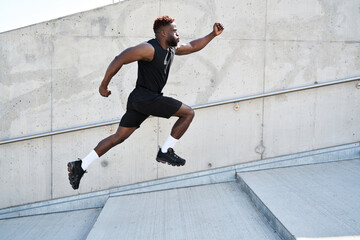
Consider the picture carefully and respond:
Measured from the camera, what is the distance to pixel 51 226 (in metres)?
4.89

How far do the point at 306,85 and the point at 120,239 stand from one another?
3394 millimetres

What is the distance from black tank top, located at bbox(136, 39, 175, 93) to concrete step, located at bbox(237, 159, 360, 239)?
1612 millimetres

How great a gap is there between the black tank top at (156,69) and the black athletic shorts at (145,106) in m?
0.06

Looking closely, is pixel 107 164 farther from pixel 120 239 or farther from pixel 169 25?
pixel 169 25

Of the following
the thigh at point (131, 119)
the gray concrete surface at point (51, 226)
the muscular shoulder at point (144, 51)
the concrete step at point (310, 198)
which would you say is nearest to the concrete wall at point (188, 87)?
the gray concrete surface at point (51, 226)

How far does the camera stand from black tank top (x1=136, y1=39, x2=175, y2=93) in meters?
3.34

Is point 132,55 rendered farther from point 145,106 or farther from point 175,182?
point 175,182

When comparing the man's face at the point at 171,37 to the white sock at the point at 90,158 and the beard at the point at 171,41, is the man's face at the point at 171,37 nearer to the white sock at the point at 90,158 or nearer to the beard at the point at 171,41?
the beard at the point at 171,41

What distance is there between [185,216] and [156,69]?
1724mm

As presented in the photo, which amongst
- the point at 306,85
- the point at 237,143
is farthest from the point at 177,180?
the point at 306,85

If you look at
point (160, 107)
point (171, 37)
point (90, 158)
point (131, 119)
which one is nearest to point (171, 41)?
point (171, 37)

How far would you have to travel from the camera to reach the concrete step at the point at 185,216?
3615 millimetres

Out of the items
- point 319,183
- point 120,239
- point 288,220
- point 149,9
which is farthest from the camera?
point 149,9

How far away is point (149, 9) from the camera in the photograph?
205 inches
